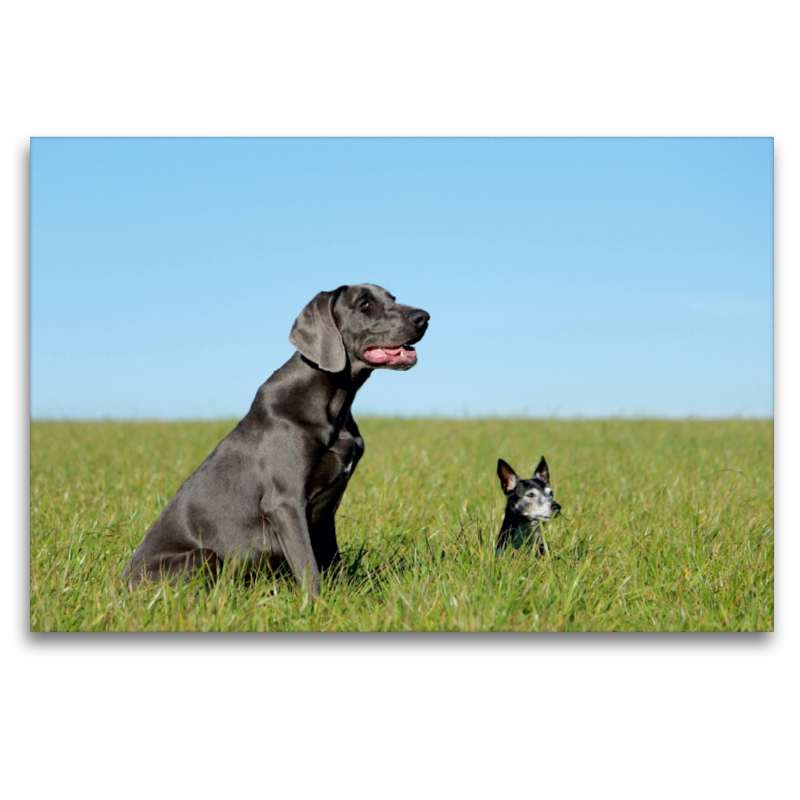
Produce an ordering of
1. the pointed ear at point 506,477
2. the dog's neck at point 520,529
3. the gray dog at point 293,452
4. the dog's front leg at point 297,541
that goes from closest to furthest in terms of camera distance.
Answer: the dog's front leg at point 297,541
the gray dog at point 293,452
the dog's neck at point 520,529
the pointed ear at point 506,477

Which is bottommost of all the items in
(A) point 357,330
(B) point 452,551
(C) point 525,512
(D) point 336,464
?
(B) point 452,551

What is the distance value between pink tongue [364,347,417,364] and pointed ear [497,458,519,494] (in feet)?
3.61

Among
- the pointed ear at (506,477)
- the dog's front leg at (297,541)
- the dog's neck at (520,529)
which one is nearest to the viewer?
the dog's front leg at (297,541)

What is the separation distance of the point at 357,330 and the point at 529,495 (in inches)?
60.1

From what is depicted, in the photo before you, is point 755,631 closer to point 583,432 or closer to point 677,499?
point 677,499

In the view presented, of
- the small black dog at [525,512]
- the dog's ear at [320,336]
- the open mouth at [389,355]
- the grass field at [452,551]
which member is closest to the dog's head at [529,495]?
the small black dog at [525,512]

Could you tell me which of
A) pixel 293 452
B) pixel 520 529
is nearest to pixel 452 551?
pixel 520 529

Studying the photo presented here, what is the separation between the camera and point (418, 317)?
424 cm

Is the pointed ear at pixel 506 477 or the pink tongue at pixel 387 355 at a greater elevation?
the pink tongue at pixel 387 355

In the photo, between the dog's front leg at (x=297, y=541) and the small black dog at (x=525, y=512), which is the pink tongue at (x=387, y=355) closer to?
the dog's front leg at (x=297, y=541)

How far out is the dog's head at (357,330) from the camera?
13.7 feet

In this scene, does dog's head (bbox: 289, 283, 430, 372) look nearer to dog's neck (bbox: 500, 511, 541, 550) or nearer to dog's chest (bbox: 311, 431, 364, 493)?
dog's chest (bbox: 311, 431, 364, 493)

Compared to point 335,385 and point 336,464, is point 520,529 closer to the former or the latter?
point 336,464
